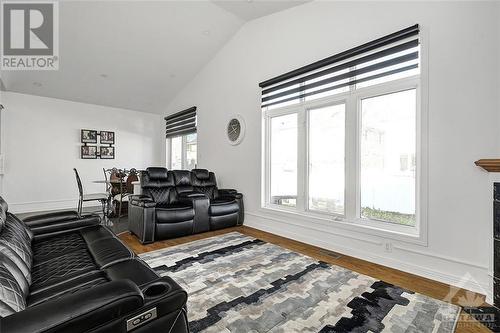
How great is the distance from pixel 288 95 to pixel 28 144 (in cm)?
600

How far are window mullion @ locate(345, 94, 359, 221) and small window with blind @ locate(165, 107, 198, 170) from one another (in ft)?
12.8

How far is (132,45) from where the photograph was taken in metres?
4.51

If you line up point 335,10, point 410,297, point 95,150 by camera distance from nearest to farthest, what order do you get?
1. point 410,297
2. point 335,10
3. point 95,150

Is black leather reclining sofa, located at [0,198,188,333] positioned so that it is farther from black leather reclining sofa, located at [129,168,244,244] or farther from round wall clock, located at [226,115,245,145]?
round wall clock, located at [226,115,245,145]

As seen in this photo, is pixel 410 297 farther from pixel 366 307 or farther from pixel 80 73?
pixel 80 73

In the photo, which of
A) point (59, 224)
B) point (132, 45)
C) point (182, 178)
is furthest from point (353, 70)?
point (132, 45)

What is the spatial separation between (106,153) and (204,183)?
11.9 feet

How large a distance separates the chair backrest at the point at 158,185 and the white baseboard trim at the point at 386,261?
1687mm

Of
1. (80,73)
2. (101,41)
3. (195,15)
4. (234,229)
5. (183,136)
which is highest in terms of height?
(195,15)

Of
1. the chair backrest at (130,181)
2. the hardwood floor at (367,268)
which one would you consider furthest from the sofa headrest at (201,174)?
the chair backrest at (130,181)

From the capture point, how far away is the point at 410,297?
199 centimetres

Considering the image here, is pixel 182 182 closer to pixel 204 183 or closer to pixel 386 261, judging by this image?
pixel 204 183

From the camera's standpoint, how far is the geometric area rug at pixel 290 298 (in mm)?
1650

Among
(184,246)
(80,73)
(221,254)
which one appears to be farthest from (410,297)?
(80,73)
